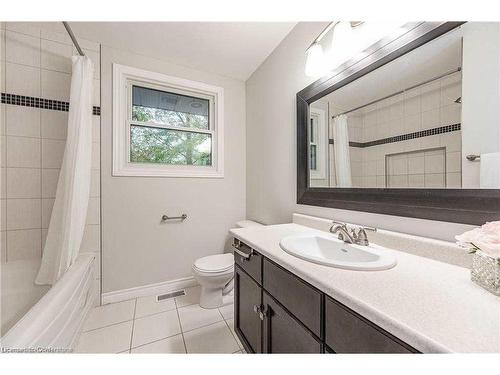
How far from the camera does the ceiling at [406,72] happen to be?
0.80 metres

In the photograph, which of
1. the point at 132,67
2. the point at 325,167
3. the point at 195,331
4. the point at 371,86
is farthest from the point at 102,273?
the point at 371,86

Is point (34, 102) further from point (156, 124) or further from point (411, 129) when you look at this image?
point (411, 129)

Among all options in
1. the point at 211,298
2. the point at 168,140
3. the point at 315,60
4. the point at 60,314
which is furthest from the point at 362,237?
the point at 168,140

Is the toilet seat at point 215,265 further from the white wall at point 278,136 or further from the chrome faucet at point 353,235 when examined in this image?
the chrome faucet at point 353,235

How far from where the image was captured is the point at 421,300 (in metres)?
0.54

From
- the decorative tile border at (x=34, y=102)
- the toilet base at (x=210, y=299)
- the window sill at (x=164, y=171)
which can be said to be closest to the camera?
the decorative tile border at (x=34, y=102)

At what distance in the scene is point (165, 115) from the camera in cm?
211

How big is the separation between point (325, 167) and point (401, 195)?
52 centimetres

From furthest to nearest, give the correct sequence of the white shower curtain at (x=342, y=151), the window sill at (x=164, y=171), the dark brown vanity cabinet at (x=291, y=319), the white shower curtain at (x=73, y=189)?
the window sill at (x=164, y=171) → the white shower curtain at (x=73, y=189) → the white shower curtain at (x=342, y=151) → the dark brown vanity cabinet at (x=291, y=319)

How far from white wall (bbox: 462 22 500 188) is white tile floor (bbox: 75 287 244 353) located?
1617 millimetres

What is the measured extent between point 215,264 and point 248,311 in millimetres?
609

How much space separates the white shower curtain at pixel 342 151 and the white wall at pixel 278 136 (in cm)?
21

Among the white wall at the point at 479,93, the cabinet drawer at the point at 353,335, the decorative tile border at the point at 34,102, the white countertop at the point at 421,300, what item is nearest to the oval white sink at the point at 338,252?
the white countertop at the point at 421,300

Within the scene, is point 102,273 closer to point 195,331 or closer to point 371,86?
point 195,331
